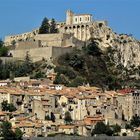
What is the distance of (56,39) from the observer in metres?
126

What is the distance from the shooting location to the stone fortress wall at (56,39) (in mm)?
120125

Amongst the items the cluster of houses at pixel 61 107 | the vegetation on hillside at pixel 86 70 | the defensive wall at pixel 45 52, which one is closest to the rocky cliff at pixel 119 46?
the vegetation on hillside at pixel 86 70

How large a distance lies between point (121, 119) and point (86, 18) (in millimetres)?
33317

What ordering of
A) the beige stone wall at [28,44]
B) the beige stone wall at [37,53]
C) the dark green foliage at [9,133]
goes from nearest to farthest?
the dark green foliage at [9,133]
the beige stone wall at [37,53]
the beige stone wall at [28,44]

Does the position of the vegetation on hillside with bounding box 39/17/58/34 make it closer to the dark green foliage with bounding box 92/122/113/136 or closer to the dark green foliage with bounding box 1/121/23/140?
the dark green foliage with bounding box 92/122/113/136

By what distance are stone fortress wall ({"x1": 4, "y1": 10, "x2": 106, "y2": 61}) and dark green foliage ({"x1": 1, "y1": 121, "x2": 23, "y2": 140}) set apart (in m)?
30.4

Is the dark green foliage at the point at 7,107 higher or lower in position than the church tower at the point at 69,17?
lower

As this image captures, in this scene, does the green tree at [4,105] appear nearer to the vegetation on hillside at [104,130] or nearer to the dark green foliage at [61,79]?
the vegetation on hillside at [104,130]

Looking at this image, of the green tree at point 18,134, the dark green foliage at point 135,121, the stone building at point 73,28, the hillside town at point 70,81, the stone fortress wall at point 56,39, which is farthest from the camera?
the stone building at point 73,28

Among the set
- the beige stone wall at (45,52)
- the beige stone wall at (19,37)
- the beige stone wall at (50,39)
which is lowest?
the beige stone wall at (45,52)

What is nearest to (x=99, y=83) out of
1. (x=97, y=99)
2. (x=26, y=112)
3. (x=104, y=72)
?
(x=104, y=72)

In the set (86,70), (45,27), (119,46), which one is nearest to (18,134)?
(86,70)

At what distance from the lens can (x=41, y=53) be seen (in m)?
120

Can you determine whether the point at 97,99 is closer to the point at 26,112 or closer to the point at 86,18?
the point at 26,112
